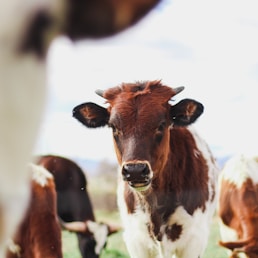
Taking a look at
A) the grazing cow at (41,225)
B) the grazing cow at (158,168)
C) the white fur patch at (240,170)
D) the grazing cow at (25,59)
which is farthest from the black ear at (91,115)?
the grazing cow at (25,59)

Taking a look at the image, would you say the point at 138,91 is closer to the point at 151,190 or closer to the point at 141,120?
the point at 141,120

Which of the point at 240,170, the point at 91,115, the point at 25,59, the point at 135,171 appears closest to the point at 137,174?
the point at 135,171

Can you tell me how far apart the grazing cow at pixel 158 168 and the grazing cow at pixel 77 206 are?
54mm

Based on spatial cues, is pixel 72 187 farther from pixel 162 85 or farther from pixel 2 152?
pixel 2 152

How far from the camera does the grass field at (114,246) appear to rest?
1164mm

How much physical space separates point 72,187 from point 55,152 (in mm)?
93

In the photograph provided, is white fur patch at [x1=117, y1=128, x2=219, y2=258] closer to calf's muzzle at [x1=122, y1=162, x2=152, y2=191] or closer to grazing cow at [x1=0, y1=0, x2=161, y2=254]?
calf's muzzle at [x1=122, y1=162, x2=152, y2=191]

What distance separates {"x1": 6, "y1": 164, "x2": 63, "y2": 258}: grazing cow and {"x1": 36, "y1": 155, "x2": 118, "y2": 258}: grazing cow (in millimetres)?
13

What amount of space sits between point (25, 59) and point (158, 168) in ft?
2.90

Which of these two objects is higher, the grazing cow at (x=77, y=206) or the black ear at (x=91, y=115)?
the black ear at (x=91, y=115)

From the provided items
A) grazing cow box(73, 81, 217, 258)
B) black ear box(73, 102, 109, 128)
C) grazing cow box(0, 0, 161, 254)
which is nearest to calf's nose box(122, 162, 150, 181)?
grazing cow box(73, 81, 217, 258)

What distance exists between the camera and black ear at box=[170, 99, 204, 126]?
110cm

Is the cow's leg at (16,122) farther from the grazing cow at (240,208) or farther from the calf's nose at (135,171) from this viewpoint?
the grazing cow at (240,208)

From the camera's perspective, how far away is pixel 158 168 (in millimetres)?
1112
